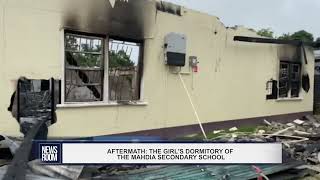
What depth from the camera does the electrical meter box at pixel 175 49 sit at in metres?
11.8

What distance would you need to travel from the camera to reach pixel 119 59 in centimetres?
1080

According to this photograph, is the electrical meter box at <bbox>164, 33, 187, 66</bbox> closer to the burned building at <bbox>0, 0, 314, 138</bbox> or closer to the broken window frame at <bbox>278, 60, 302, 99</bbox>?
the burned building at <bbox>0, 0, 314, 138</bbox>

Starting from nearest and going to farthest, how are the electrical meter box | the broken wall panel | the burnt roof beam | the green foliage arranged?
the broken wall panel
the green foliage
the electrical meter box
the burnt roof beam

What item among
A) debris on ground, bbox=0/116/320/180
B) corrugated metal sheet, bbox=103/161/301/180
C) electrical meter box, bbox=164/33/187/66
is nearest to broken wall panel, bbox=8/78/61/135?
debris on ground, bbox=0/116/320/180

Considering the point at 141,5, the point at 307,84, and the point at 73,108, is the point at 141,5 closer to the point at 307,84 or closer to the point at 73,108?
the point at 73,108

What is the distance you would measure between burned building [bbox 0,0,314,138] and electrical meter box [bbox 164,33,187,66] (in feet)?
0.08

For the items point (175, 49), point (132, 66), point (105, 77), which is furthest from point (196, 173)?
point (175, 49)

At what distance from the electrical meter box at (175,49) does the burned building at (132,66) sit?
0.08ft

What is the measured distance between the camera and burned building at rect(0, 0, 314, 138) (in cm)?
885

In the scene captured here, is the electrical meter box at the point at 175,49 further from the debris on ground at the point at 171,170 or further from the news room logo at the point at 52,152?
the news room logo at the point at 52,152

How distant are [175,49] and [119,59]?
1837mm

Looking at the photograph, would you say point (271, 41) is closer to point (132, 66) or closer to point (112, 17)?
point (132, 66)

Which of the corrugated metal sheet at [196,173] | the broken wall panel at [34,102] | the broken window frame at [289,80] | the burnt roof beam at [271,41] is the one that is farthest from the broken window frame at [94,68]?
the broken window frame at [289,80]

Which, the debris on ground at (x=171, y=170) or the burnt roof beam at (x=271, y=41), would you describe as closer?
the debris on ground at (x=171, y=170)
